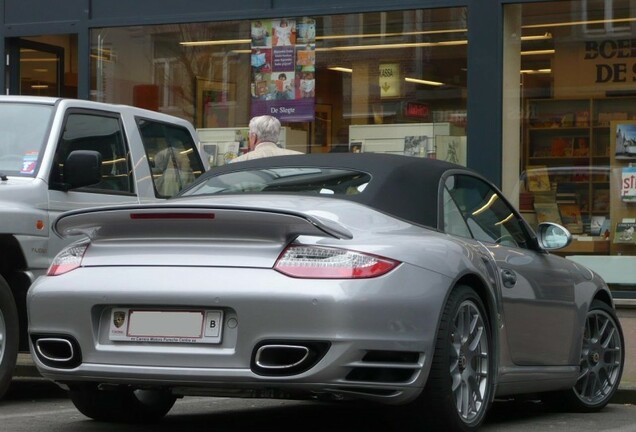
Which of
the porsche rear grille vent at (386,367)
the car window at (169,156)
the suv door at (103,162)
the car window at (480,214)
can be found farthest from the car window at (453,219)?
the car window at (169,156)

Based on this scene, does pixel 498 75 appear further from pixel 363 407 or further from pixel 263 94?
pixel 363 407

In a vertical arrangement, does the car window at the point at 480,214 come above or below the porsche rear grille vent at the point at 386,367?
above

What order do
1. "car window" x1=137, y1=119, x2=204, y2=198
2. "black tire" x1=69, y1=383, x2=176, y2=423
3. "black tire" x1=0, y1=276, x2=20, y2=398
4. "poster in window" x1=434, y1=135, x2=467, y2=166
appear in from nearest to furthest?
"black tire" x1=69, y1=383, x2=176, y2=423 < "black tire" x1=0, y1=276, x2=20, y2=398 < "car window" x1=137, y1=119, x2=204, y2=198 < "poster in window" x1=434, y1=135, x2=467, y2=166

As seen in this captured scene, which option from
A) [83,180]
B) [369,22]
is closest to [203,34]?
[369,22]

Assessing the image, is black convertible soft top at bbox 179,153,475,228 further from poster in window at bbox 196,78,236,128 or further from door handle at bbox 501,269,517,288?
poster in window at bbox 196,78,236,128

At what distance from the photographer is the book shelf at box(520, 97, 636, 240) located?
13.9m

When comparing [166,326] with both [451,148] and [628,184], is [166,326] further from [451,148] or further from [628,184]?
[628,184]

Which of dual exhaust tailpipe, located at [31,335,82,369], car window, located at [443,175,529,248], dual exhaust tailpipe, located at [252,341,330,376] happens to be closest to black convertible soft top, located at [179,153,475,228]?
car window, located at [443,175,529,248]

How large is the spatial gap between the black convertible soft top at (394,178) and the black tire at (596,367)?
5.04ft

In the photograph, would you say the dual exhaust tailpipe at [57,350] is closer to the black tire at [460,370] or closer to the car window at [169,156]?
the black tire at [460,370]

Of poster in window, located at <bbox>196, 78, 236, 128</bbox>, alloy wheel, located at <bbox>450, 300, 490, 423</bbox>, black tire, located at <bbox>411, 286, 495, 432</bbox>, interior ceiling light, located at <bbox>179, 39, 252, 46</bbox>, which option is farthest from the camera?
poster in window, located at <bbox>196, 78, 236, 128</bbox>

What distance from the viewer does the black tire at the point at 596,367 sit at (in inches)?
324

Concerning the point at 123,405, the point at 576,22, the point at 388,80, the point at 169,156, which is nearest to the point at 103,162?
the point at 169,156

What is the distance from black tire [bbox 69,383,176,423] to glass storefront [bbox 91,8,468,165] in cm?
724
